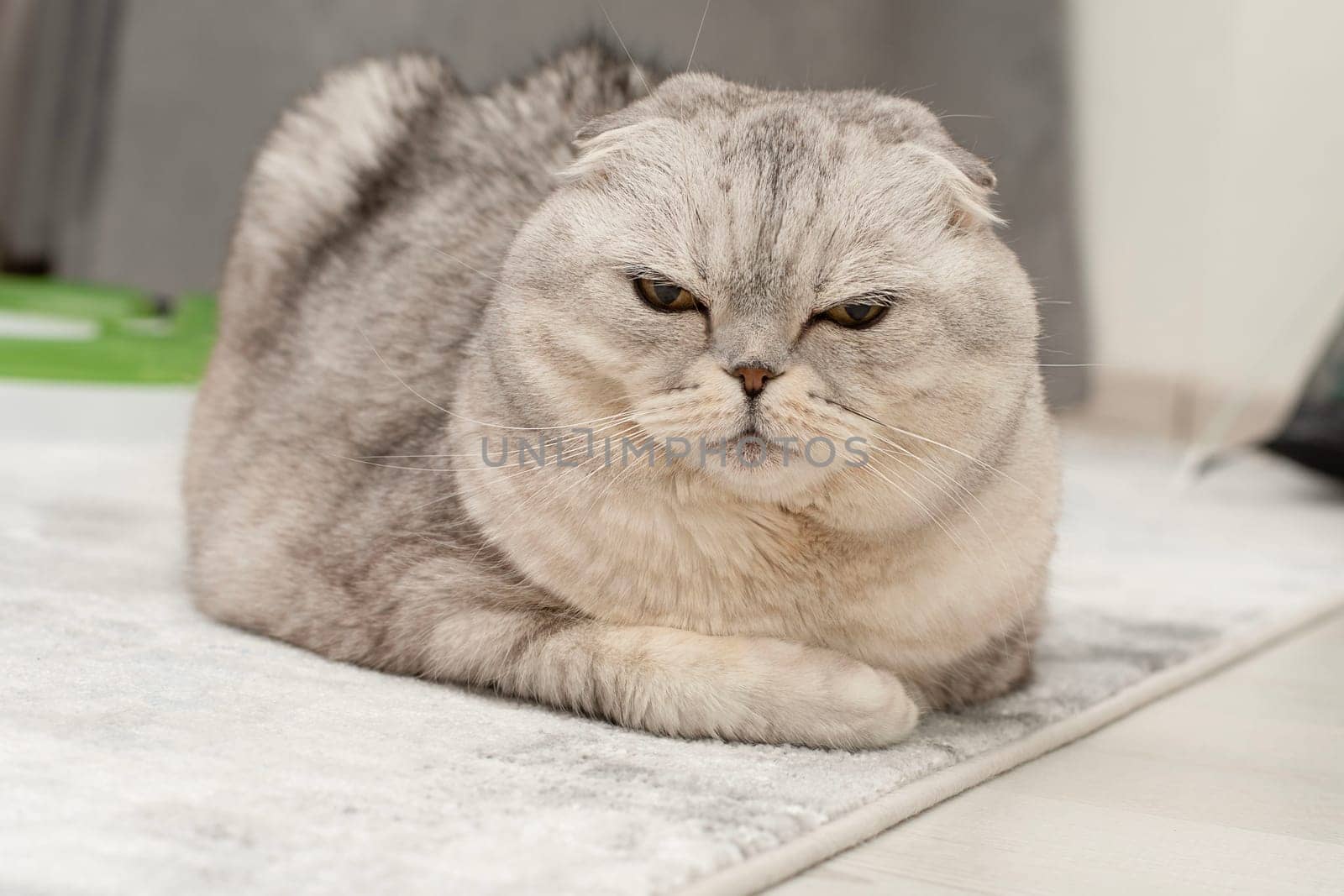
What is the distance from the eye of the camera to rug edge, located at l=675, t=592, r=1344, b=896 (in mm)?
1041

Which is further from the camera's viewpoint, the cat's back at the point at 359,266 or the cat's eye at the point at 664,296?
the cat's back at the point at 359,266

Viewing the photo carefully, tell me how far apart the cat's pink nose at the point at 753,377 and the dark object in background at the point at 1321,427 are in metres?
2.87

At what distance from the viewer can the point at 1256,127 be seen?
4965mm

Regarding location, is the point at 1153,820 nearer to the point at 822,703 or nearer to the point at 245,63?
the point at 822,703

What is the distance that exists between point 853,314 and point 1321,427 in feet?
9.23

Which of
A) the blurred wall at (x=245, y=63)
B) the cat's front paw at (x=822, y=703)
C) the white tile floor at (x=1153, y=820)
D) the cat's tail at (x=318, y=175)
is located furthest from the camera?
the blurred wall at (x=245, y=63)

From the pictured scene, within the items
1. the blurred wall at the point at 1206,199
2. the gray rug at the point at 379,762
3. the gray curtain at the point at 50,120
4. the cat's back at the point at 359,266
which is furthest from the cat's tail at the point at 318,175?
the blurred wall at the point at 1206,199

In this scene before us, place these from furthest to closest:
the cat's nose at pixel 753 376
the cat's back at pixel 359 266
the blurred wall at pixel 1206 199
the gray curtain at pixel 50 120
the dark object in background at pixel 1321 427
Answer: the blurred wall at pixel 1206 199 → the gray curtain at pixel 50 120 → the dark object in background at pixel 1321 427 → the cat's back at pixel 359 266 → the cat's nose at pixel 753 376

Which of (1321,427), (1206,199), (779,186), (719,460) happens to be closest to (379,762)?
(719,460)

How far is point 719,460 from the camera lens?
126 centimetres

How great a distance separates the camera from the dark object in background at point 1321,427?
3629 millimetres

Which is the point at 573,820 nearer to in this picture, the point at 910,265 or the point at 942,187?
the point at 910,265

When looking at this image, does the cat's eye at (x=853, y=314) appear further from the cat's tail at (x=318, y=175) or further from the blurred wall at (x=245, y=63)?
the blurred wall at (x=245, y=63)

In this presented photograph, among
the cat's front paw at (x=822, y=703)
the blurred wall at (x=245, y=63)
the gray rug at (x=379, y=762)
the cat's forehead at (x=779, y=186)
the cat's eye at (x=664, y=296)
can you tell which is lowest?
the gray rug at (x=379, y=762)
